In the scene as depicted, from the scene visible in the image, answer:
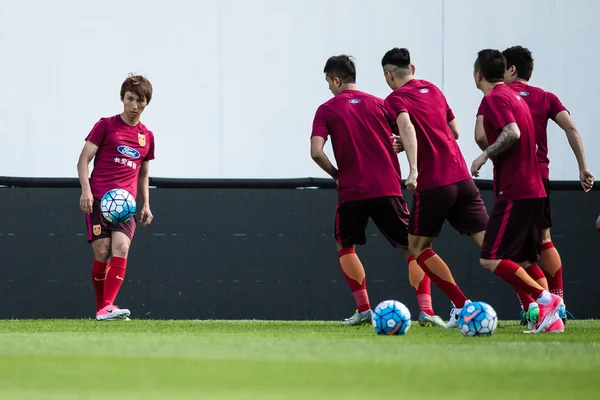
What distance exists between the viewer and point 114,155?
7.93m

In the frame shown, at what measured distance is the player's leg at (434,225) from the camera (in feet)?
21.0

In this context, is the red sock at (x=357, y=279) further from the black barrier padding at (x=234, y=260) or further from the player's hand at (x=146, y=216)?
the black barrier padding at (x=234, y=260)

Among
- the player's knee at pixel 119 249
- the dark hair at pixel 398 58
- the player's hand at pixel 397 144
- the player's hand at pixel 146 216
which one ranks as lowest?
the player's knee at pixel 119 249

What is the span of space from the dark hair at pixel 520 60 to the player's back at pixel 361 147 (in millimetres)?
907

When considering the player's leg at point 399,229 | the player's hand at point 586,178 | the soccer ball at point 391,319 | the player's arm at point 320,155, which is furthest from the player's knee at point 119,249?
the player's hand at point 586,178

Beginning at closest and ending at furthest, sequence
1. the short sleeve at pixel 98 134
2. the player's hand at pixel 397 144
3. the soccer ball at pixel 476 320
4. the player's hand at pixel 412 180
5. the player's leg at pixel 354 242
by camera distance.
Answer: the soccer ball at pixel 476 320 → the player's hand at pixel 412 180 → the player's hand at pixel 397 144 → the player's leg at pixel 354 242 → the short sleeve at pixel 98 134

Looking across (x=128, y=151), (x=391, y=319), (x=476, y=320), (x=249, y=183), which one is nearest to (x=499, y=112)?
(x=476, y=320)

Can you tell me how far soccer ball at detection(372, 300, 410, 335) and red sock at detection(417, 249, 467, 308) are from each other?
0.84 m

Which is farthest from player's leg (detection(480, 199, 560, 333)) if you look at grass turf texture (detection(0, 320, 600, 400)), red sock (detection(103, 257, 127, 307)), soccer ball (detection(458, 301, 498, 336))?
red sock (detection(103, 257, 127, 307))

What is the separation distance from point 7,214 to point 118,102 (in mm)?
1412

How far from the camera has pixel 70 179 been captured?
9.33 m

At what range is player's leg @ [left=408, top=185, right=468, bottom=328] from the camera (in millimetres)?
6402

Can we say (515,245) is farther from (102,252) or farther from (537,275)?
(102,252)

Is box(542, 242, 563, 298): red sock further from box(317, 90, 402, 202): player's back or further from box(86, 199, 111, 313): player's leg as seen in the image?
box(86, 199, 111, 313): player's leg
